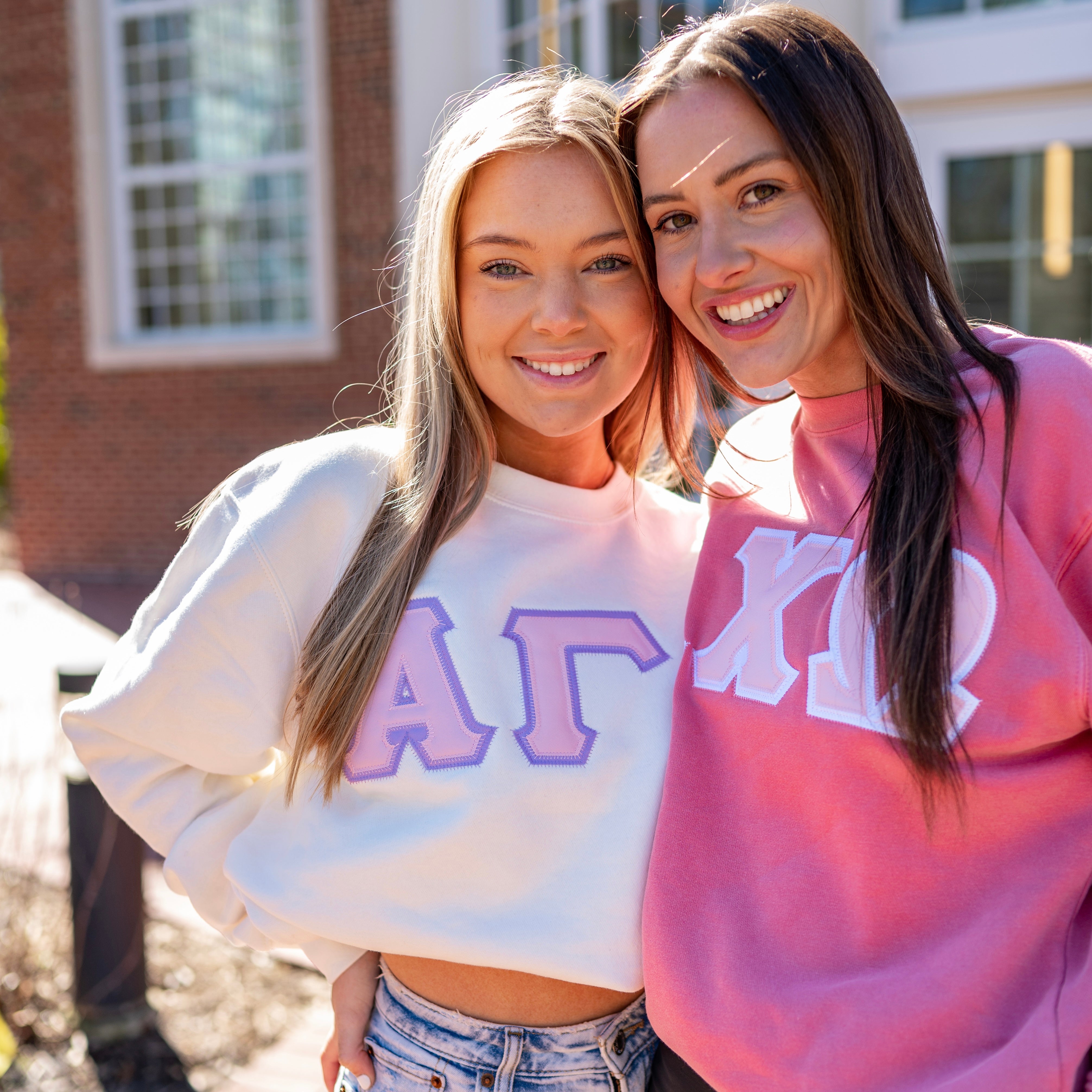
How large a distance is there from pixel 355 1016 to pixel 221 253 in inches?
346

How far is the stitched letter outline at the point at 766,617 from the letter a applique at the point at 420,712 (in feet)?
1.21

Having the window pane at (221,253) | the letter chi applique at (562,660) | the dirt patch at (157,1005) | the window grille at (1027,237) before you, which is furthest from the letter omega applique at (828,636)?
the window pane at (221,253)

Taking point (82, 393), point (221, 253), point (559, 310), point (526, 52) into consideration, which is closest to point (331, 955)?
point (559, 310)

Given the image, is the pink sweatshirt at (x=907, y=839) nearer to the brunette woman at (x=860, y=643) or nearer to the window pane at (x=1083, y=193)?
the brunette woman at (x=860, y=643)

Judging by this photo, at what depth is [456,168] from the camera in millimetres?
1771

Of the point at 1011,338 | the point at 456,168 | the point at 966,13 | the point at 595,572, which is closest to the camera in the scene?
the point at 1011,338

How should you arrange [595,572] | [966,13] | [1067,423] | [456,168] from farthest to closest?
[966,13], [595,572], [456,168], [1067,423]

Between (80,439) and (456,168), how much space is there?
8865 mm

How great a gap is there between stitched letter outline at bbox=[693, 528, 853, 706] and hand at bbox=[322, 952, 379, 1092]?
76 centimetres

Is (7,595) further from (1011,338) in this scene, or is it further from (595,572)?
(1011,338)

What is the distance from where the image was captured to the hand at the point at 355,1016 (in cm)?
178

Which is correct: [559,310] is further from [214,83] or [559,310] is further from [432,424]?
[214,83]

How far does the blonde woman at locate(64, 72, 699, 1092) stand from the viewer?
5.34 ft

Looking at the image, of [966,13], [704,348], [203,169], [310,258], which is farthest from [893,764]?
[203,169]
